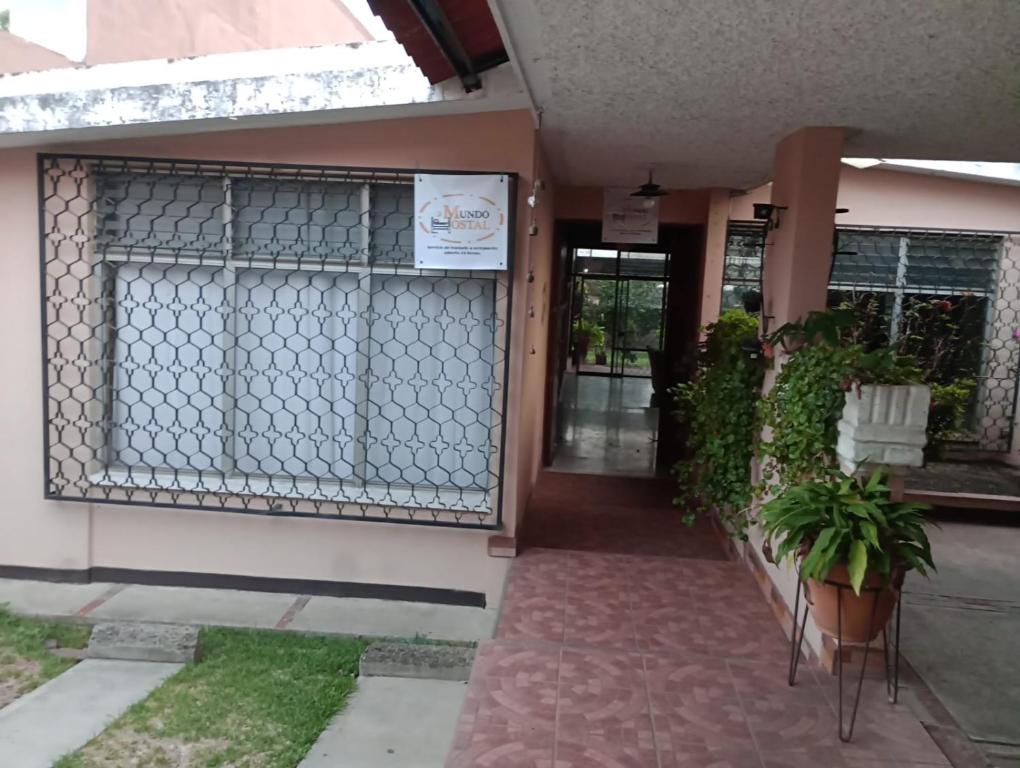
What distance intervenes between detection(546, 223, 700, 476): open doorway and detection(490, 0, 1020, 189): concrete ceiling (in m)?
2.17

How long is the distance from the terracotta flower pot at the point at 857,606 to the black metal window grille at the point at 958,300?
4.37m

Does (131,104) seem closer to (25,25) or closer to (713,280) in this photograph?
(25,25)

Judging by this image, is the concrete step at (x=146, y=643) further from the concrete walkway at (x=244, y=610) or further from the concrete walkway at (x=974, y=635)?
the concrete walkway at (x=974, y=635)

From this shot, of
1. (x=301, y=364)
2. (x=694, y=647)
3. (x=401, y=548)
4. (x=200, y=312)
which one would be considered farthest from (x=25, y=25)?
(x=694, y=647)

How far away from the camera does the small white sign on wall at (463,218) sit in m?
3.78

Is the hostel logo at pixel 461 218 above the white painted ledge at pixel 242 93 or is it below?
below

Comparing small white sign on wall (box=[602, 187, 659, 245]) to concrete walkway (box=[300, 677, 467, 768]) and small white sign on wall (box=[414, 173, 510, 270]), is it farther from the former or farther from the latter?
concrete walkway (box=[300, 677, 467, 768])

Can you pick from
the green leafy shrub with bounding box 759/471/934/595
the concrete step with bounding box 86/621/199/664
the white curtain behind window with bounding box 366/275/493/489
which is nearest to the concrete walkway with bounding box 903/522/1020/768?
the green leafy shrub with bounding box 759/471/934/595

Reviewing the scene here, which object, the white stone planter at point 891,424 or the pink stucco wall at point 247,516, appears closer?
the white stone planter at point 891,424

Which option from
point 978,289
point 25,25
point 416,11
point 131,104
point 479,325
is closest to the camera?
point 416,11

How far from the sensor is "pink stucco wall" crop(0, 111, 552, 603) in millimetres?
3861

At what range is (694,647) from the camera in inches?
126

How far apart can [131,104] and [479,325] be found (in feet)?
6.52

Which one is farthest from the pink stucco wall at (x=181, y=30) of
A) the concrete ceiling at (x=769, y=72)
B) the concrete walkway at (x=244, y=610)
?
the concrete walkway at (x=244, y=610)
